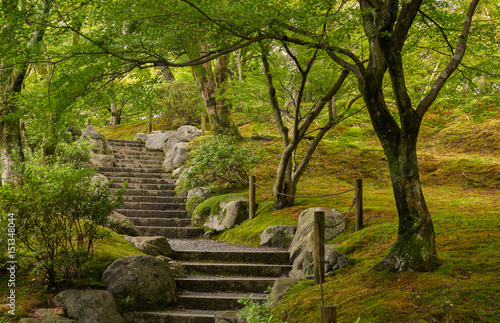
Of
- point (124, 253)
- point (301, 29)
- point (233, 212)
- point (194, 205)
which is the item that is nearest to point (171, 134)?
point (194, 205)

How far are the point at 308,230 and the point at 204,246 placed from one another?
294 cm

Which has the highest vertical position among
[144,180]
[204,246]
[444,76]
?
[444,76]

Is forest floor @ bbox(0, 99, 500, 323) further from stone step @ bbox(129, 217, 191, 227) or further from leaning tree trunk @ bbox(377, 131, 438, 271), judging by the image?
stone step @ bbox(129, 217, 191, 227)

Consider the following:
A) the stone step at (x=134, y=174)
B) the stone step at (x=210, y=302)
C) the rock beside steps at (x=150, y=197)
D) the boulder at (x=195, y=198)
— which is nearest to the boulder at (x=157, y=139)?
the rock beside steps at (x=150, y=197)

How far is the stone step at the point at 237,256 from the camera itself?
25.1ft

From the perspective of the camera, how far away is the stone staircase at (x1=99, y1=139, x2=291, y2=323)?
5.96 meters

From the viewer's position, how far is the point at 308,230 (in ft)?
24.3

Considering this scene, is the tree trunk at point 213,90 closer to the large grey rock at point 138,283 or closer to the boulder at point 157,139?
the boulder at point 157,139

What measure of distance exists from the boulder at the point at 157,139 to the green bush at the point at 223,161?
7.13 metres

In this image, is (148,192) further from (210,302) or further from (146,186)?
(210,302)

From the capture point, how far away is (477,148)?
1479 cm

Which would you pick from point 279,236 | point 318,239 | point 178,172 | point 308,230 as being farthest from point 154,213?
point 318,239

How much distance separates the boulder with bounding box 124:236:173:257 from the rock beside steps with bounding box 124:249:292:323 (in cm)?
A: 36

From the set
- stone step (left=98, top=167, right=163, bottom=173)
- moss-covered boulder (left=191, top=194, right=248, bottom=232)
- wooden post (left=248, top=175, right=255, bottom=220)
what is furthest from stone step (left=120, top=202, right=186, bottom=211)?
stone step (left=98, top=167, right=163, bottom=173)
